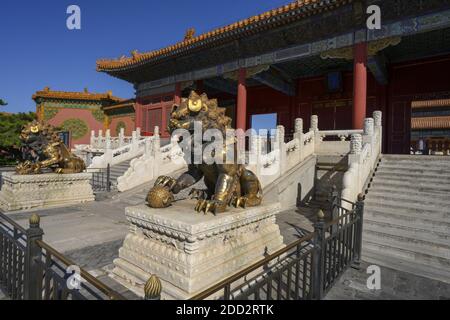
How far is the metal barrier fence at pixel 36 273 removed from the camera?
1.77 m

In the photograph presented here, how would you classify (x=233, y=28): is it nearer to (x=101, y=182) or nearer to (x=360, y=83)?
(x=360, y=83)

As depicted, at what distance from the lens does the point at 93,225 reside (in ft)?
16.5

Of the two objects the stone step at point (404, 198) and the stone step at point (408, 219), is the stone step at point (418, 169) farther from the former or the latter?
the stone step at point (408, 219)

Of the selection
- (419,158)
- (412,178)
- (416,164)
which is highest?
(419,158)

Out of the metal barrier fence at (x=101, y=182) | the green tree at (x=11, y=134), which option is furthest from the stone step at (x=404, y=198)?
the green tree at (x=11, y=134)

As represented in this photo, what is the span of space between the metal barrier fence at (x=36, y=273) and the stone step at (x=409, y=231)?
4.38 meters

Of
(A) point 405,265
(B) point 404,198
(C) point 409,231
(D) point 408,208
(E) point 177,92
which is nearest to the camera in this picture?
(A) point 405,265

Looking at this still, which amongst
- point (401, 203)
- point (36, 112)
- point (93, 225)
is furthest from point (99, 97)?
point (401, 203)

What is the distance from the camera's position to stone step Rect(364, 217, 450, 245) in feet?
13.4

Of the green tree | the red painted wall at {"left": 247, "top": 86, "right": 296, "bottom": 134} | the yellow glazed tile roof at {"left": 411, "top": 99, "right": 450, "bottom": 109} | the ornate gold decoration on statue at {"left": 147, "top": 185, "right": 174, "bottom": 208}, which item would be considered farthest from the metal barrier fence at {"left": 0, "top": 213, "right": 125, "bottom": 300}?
the green tree

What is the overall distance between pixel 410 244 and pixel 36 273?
4.90 metres

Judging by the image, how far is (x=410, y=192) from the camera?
529 cm

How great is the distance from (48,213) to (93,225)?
5.75 feet

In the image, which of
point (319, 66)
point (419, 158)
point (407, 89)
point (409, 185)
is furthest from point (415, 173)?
point (319, 66)
